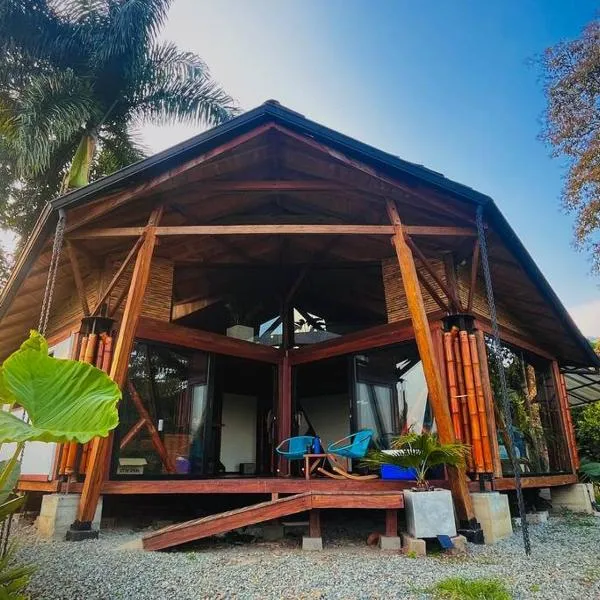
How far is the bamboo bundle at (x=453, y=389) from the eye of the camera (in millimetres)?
5883

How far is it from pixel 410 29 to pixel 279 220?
26.3 feet

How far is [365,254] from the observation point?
793cm

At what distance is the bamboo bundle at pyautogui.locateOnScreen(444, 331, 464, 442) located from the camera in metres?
5.88

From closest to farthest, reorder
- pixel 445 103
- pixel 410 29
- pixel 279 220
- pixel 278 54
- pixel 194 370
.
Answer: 1. pixel 194 370
2. pixel 279 220
3. pixel 278 54
4. pixel 410 29
5. pixel 445 103

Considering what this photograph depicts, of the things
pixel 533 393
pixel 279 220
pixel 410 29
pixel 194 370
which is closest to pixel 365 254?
pixel 279 220

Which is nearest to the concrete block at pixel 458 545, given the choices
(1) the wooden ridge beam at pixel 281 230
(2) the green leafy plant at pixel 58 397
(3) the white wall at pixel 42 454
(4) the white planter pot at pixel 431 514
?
(4) the white planter pot at pixel 431 514

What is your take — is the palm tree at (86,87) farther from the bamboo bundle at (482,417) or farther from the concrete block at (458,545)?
the concrete block at (458,545)

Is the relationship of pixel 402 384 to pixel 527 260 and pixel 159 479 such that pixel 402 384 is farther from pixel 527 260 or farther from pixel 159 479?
pixel 159 479

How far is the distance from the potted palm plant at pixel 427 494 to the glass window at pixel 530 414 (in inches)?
83.4

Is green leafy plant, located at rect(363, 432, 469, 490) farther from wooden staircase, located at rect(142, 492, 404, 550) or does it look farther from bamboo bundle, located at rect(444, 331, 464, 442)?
bamboo bundle, located at rect(444, 331, 464, 442)

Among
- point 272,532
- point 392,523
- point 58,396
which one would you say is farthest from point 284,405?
point 58,396

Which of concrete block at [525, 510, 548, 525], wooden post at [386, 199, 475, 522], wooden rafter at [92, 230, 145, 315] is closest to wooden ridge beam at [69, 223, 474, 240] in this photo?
wooden rafter at [92, 230, 145, 315]

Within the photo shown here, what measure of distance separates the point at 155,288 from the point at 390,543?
4.73 m

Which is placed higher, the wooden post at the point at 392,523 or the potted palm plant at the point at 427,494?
the potted palm plant at the point at 427,494
